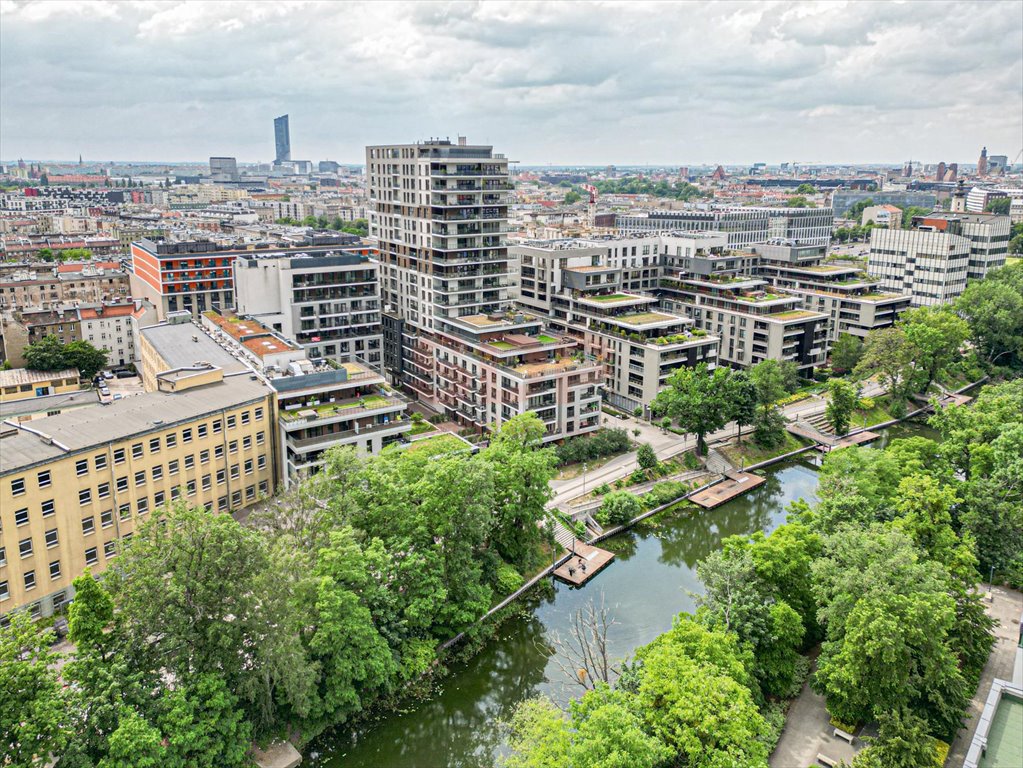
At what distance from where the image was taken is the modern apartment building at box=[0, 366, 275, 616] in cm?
4288

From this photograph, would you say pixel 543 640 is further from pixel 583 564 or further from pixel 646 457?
pixel 646 457

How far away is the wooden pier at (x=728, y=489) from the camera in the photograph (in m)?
67.5

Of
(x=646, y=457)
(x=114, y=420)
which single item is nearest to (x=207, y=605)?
(x=114, y=420)

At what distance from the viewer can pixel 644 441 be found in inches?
3071

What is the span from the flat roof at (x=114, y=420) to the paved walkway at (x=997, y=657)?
51.3m

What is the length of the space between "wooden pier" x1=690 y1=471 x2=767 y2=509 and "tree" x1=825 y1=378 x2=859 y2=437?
14.8m

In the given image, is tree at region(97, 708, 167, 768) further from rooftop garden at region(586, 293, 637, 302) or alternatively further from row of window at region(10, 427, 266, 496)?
rooftop garden at region(586, 293, 637, 302)

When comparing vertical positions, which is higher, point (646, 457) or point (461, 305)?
point (461, 305)

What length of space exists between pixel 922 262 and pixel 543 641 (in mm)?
99785

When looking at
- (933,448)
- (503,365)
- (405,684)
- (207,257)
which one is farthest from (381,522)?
(207,257)

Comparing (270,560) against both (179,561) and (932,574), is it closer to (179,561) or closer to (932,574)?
(179,561)

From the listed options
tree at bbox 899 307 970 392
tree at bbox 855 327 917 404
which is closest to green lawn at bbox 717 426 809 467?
tree at bbox 855 327 917 404

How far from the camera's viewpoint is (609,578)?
55812 mm

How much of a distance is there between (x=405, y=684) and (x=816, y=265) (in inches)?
3897
